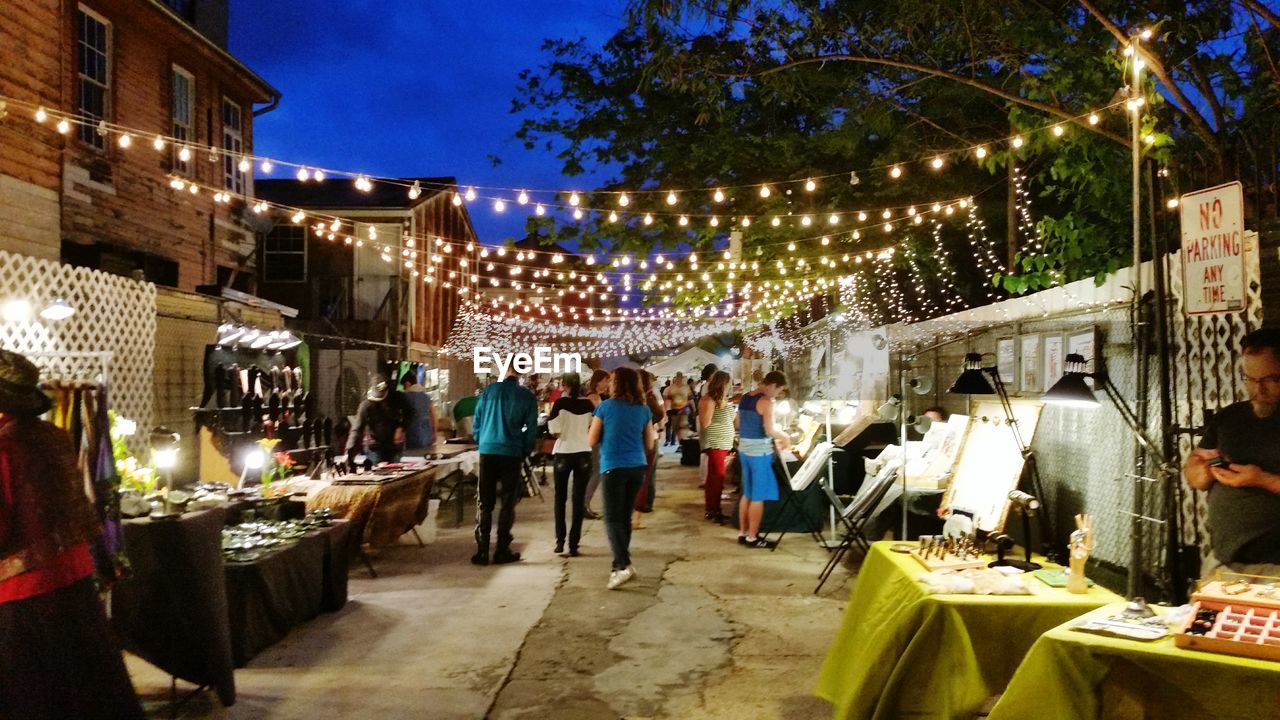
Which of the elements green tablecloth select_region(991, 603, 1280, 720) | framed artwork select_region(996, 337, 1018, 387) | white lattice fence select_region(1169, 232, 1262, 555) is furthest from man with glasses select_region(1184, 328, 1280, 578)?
framed artwork select_region(996, 337, 1018, 387)

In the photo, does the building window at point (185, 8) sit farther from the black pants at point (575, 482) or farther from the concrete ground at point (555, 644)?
the black pants at point (575, 482)

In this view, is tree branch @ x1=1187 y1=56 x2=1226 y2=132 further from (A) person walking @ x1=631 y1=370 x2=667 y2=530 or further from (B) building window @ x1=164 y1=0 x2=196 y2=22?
(B) building window @ x1=164 y1=0 x2=196 y2=22

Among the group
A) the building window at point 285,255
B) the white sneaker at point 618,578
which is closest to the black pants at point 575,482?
the white sneaker at point 618,578

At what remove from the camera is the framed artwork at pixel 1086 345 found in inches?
260

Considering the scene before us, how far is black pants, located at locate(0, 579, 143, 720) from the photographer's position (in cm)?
335

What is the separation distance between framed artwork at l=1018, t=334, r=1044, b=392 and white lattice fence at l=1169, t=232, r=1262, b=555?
1.83m

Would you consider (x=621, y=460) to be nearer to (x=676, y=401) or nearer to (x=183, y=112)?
(x=676, y=401)

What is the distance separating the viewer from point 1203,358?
18.1 feet

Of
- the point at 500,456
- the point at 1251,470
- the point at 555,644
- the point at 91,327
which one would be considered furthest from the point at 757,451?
the point at 91,327

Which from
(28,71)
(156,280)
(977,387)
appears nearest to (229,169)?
(156,280)

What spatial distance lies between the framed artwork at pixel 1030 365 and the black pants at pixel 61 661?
22.7 feet

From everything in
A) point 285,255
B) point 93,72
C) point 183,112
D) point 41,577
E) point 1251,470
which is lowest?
point 41,577

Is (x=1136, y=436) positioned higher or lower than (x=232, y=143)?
lower

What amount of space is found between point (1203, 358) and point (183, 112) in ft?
45.9
